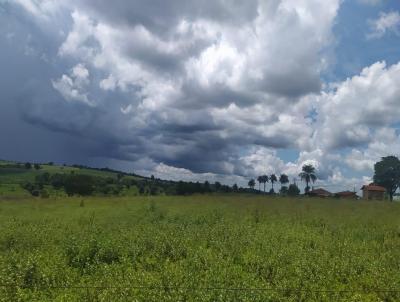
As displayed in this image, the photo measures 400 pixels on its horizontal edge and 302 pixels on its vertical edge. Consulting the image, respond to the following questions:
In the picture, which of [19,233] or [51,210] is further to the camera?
[51,210]

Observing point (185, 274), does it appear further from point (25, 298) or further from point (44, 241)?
point (44, 241)

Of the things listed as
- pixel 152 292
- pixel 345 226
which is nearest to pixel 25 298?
pixel 152 292

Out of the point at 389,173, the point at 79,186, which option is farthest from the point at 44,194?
the point at 389,173

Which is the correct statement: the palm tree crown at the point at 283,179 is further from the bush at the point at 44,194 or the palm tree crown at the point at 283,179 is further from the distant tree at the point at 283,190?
the bush at the point at 44,194

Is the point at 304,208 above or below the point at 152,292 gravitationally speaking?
above

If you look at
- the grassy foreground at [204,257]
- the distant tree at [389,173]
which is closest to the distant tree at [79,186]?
the grassy foreground at [204,257]

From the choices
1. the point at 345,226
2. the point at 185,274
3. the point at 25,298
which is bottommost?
the point at 25,298

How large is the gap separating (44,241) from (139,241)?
4.84 m

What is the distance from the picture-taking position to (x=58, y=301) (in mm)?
12211

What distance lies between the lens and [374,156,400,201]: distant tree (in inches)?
4446

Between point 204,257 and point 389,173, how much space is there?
363ft

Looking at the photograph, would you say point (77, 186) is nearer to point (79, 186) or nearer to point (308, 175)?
point (79, 186)

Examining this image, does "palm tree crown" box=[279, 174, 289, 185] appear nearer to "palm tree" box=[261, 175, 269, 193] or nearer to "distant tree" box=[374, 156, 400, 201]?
"palm tree" box=[261, 175, 269, 193]

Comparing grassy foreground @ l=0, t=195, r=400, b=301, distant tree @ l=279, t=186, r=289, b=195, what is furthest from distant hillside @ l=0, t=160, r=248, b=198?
grassy foreground @ l=0, t=195, r=400, b=301
